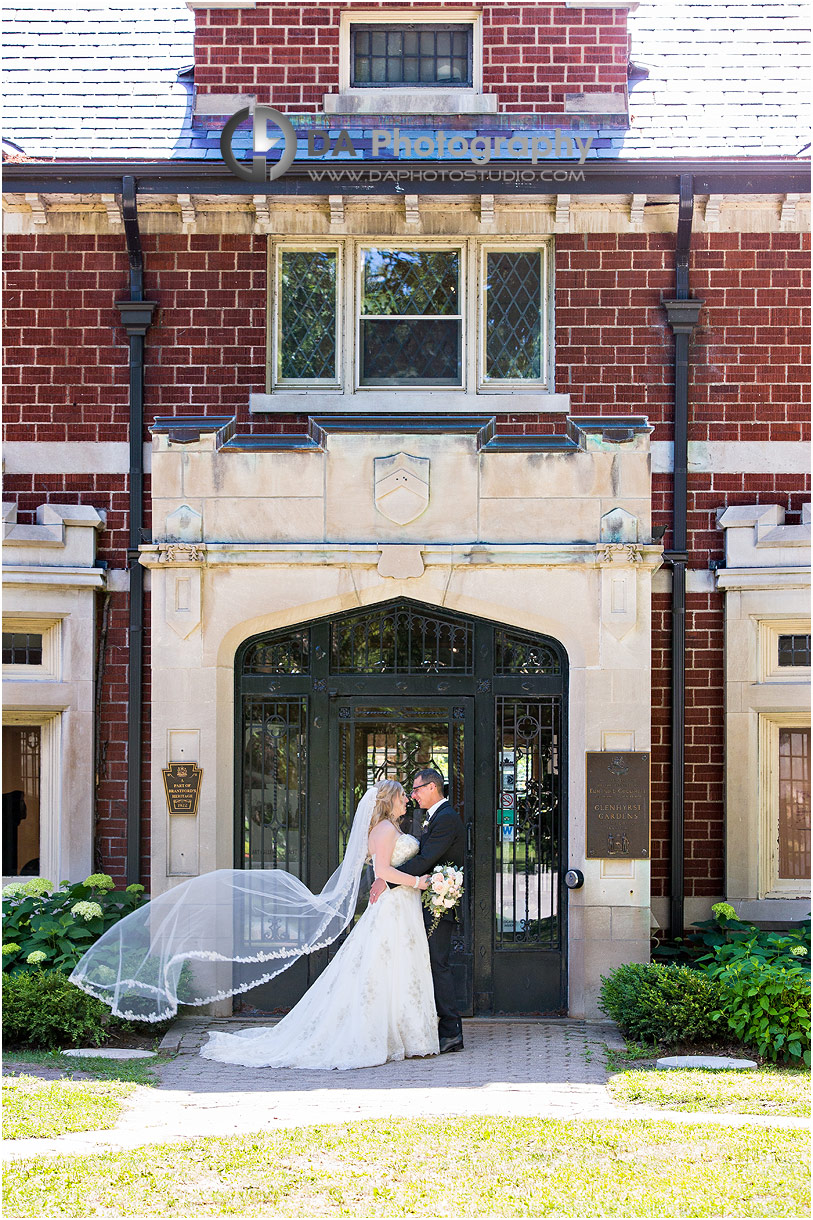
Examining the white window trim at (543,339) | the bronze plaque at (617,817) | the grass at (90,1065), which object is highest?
the white window trim at (543,339)

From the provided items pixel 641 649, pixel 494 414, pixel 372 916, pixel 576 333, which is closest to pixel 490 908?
pixel 372 916

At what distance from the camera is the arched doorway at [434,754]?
9.17m

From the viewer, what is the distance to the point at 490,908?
9164 millimetres

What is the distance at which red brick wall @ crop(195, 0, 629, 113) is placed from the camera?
10680 millimetres

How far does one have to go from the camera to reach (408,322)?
10.5 m

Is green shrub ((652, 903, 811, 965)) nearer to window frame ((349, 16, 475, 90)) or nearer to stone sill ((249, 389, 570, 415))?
stone sill ((249, 389, 570, 415))

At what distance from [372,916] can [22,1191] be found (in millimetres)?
3310

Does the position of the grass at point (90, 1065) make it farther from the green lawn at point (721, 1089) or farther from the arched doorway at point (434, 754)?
the green lawn at point (721, 1089)

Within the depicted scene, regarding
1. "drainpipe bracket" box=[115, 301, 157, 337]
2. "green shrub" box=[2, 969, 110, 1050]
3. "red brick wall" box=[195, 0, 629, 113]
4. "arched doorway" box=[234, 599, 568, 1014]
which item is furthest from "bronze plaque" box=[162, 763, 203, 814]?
"red brick wall" box=[195, 0, 629, 113]

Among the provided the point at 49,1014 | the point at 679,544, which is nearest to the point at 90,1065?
the point at 49,1014

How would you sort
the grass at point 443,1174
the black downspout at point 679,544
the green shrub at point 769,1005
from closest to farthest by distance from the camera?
the grass at point 443,1174, the green shrub at point 769,1005, the black downspout at point 679,544

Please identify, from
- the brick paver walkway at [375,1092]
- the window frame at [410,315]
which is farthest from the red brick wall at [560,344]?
the brick paver walkway at [375,1092]

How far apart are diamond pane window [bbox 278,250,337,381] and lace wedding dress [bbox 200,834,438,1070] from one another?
4.55m

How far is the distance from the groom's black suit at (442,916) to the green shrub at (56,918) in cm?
233
